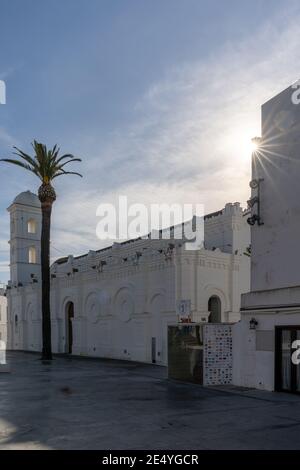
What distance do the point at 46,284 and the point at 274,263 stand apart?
1869 cm

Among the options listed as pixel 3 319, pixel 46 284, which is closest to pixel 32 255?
pixel 3 319

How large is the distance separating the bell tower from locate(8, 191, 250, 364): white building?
16.6 feet

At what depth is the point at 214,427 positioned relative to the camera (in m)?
10.7

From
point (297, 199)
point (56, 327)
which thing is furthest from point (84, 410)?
point (56, 327)

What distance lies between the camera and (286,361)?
15.8 meters

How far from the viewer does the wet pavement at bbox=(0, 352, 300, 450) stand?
9312 millimetres

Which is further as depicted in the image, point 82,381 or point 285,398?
point 82,381

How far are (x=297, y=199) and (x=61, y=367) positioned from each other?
53.7ft

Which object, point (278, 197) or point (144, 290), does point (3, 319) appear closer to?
point (144, 290)

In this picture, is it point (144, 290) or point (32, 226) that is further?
point (32, 226)

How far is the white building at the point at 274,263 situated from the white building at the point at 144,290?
7.78 metres

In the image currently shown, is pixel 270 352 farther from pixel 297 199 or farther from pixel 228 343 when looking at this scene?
pixel 297 199

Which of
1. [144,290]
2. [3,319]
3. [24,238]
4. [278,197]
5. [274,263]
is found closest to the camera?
[274,263]

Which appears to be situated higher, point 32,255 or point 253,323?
point 32,255
